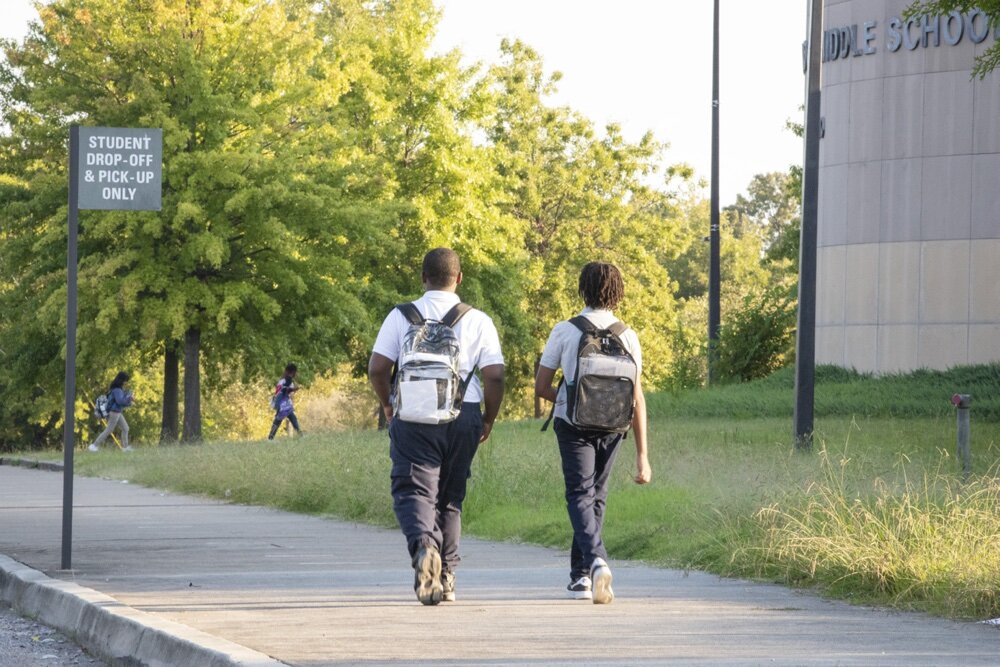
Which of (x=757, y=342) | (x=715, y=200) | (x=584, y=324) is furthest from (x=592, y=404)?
(x=757, y=342)

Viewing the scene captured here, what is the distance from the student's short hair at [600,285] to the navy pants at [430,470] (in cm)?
83

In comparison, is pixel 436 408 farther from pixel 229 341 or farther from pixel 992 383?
pixel 229 341

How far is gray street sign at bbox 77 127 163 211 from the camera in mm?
10078

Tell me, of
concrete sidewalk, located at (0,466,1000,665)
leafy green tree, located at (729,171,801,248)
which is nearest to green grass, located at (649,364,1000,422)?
concrete sidewalk, located at (0,466,1000,665)

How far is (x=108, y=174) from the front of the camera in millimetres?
10141

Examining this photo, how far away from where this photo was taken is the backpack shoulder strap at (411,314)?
8250 mm

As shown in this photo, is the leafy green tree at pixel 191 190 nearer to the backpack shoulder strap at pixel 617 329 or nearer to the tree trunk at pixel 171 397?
the tree trunk at pixel 171 397

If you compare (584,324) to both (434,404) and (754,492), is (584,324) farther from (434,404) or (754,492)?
(754,492)

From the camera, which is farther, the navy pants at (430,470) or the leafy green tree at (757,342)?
the leafy green tree at (757,342)

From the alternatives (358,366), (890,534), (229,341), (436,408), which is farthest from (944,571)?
(358,366)

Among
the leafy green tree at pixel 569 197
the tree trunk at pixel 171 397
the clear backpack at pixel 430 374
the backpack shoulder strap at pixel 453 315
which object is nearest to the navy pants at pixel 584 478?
the clear backpack at pixel 430 374

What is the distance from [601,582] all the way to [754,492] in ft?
11.1

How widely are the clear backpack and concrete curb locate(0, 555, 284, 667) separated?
157cm

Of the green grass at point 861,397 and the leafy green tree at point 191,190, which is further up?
the leafy green tree at point 191,190
